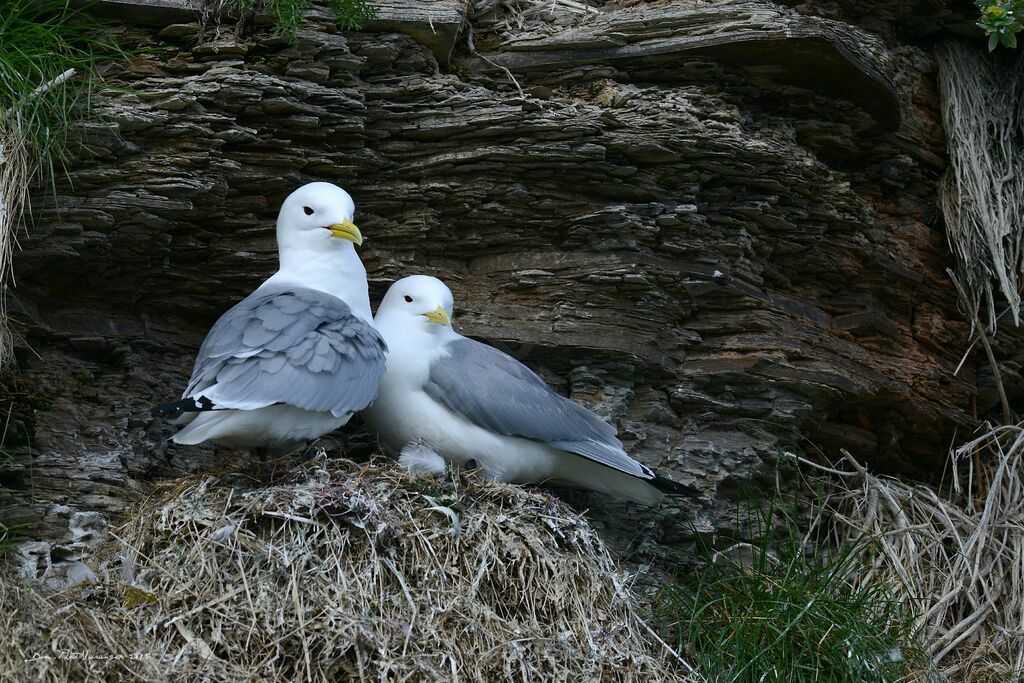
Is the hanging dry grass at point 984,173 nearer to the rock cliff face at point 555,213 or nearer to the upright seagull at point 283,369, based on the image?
the rock cliff face at point 555,213

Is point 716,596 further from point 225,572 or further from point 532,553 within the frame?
point 225,572

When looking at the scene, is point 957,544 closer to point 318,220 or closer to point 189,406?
point 318,220

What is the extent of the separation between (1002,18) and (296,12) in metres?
2.65

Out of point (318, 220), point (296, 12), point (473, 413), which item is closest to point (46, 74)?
point (296, 12)

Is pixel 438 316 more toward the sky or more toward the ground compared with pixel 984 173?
more toward the ground

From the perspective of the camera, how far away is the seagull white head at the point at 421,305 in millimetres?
4344

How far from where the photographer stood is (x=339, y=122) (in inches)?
178

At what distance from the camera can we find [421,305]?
4.38 m

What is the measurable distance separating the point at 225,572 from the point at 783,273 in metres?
2.72

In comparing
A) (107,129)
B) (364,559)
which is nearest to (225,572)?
(364,559)

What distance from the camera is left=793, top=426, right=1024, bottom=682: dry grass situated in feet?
14.7

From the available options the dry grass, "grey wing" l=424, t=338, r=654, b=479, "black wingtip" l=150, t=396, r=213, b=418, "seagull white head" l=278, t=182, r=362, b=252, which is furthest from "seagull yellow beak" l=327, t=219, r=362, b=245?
the dry grass

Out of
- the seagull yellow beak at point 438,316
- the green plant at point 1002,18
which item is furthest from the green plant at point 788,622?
the green plant at point 1002,18

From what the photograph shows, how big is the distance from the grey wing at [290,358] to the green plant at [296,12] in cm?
104
